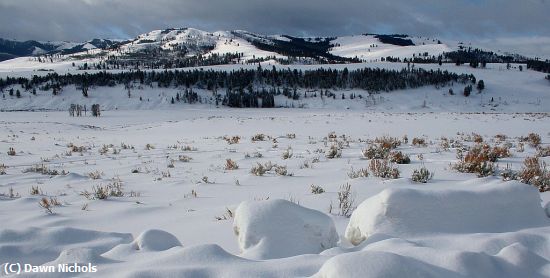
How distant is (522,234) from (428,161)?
5.63 metres

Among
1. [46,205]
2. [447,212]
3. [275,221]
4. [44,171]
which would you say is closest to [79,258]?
[275,221]

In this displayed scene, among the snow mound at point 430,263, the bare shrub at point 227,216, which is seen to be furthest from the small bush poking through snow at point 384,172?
the snow mound at point 430,263

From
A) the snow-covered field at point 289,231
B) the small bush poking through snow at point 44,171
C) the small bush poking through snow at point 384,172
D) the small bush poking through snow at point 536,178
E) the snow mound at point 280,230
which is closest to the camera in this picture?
the snow-covered field at point 289,231

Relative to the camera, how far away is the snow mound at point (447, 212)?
357 cm

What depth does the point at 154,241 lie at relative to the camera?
11.0 feet

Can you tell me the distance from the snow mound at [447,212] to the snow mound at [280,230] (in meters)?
0.38

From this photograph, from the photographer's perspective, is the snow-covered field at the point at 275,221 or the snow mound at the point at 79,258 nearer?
the snow-covered field at the point at 275,221

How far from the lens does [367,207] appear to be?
380cm

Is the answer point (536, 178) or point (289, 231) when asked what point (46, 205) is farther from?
point (536, 178)

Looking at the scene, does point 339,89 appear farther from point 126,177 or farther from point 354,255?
point 354,255

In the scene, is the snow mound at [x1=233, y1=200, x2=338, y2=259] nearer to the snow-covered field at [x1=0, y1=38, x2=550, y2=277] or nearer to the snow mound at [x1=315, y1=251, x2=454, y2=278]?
the snow-covered field at [x1=0, y1=38, x2=550, y2=277]

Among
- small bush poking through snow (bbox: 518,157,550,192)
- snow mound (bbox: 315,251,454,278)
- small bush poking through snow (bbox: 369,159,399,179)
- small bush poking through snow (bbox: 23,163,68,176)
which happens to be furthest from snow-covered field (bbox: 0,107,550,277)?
small bush poking through snow (bbox: 23,163,68,176)

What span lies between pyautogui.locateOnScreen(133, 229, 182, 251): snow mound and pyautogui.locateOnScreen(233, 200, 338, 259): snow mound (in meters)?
0.60

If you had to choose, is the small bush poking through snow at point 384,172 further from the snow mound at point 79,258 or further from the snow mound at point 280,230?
the snow mound at point 79,258
